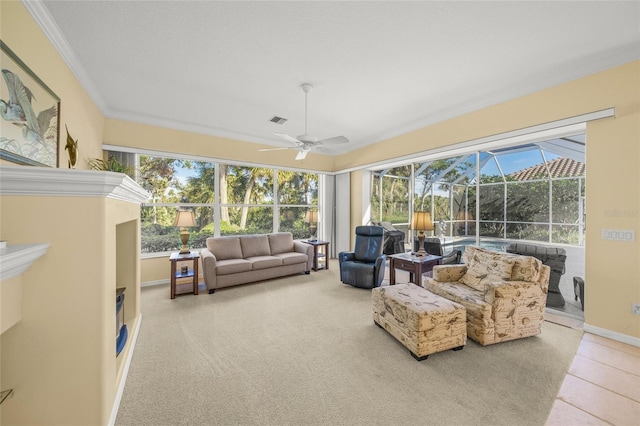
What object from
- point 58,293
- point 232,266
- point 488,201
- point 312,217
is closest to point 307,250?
point 312,217

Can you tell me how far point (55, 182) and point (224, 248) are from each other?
11.4 ft

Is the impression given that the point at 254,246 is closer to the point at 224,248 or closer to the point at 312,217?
the point at 224,248

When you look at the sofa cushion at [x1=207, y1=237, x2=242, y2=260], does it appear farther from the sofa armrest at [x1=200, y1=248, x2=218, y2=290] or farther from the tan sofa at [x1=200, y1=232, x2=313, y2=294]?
the sofa armrest at [x1=200, y1=248, x2=218, y2=290]

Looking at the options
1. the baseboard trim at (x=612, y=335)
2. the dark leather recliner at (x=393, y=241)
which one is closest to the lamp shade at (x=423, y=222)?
the dark leather recliner at (x=393, y=241)

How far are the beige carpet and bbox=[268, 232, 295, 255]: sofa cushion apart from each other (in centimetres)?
206

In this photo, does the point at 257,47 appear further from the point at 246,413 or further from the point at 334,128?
the point at 246,413

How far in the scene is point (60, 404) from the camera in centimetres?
133


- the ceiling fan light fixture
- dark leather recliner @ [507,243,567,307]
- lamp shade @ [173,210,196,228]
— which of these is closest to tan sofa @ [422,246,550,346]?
dark leather recliner @ [507,243,567,307]

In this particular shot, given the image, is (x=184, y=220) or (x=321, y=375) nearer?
(x=321, y=375)

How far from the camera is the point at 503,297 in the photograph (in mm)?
2484

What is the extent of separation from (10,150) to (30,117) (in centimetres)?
43

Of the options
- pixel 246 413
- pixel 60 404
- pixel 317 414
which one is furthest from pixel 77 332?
pixel 317 414

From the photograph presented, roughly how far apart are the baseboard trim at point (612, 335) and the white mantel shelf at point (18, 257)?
473 cm

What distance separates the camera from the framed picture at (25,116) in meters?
1.80
